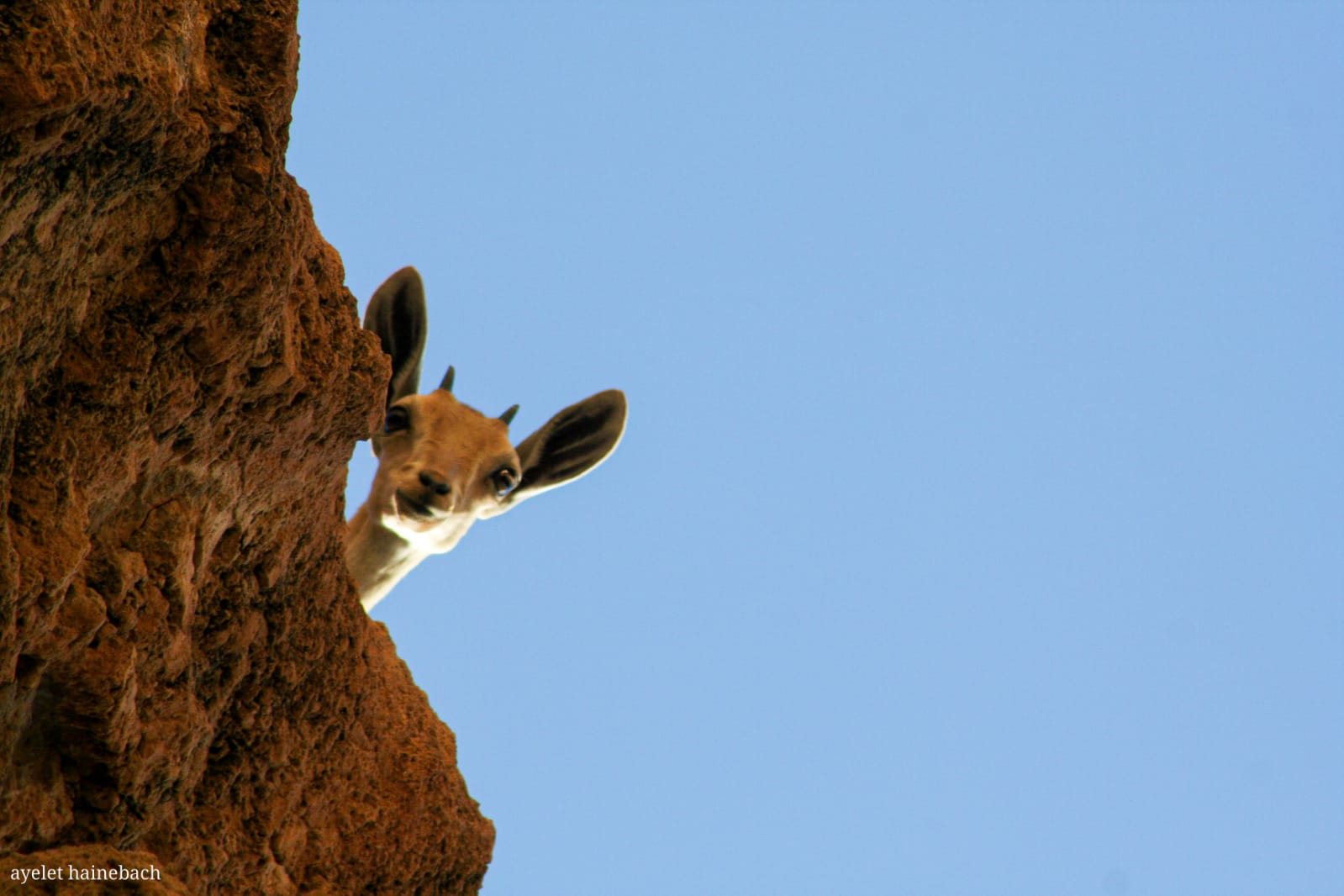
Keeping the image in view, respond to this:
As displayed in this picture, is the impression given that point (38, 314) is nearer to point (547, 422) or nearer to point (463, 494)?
point (463, 494)

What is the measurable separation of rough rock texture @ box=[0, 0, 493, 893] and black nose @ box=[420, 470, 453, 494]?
2.54 m

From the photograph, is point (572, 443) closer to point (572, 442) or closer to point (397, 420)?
point (572, 442)

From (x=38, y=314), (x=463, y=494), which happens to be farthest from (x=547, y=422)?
(x=38, y=314)

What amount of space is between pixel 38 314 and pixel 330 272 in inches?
50.1

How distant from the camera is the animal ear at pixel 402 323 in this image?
25.1ft

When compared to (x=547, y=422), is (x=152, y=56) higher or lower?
lower

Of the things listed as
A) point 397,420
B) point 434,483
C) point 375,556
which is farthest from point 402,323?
point 375,556

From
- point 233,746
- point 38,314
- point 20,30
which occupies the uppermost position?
point 20,30

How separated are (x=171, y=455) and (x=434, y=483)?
12.3ft

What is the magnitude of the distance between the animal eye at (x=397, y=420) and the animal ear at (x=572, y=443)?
3.06 feet

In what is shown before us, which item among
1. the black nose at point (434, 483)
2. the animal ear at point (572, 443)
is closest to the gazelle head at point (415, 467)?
the black nose at point (434, 483)

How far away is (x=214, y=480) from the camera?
12.1ft

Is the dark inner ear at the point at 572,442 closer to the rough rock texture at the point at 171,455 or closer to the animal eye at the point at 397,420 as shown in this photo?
the animal eye at the point at 397,420

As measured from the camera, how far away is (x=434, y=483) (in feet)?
23.9
